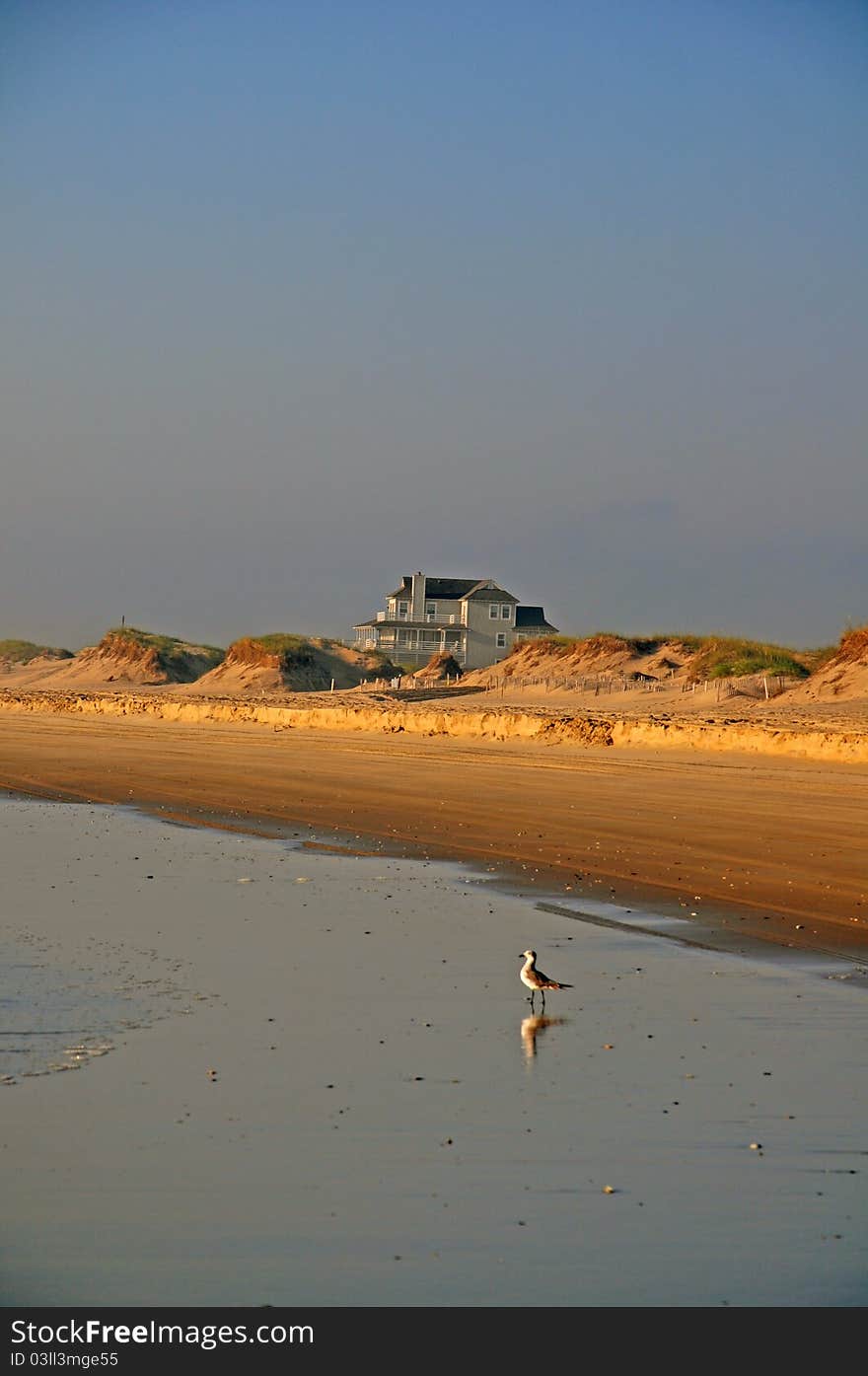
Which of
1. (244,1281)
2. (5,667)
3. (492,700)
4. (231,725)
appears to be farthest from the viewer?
(5,667)

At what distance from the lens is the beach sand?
18.5 ft

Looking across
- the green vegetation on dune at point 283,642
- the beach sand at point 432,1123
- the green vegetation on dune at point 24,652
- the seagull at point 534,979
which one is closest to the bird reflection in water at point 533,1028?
the beach sand at point 432,1123

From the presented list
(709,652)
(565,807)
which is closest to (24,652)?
(709,652)

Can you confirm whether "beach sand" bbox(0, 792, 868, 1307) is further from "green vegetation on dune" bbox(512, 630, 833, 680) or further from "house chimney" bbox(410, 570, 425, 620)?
"house chimney" bbox(410, 570, 425, 620)

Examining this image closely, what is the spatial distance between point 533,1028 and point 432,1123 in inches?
86.9

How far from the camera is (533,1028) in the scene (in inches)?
376

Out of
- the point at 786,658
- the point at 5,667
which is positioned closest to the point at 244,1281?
the point at 786,658

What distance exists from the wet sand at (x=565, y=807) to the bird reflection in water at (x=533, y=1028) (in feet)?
10.5

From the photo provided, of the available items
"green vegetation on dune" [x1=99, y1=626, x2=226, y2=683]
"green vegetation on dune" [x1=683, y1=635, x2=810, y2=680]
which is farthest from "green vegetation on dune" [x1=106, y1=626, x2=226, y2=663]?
"green vegetation on dune" [x1=683, y1=635, x2=810, y2=680]

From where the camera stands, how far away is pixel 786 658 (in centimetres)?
5250
